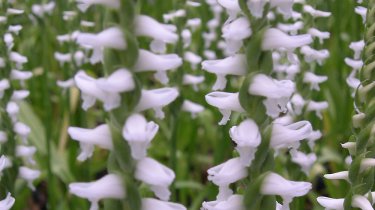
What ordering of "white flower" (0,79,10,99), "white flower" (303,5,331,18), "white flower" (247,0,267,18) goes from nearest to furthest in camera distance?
"white flower" (247,0,267,18) < "white flower" (0,79,10,99) < "white flower" (303,5,331,18)

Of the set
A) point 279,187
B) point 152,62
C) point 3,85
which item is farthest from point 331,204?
point 3,85

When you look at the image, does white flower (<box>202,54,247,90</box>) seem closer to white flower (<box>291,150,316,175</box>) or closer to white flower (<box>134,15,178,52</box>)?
white flower (<box>134,15,178,52</box>)

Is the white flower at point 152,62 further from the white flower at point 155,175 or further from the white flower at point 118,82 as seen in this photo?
the white flower at point 155,175

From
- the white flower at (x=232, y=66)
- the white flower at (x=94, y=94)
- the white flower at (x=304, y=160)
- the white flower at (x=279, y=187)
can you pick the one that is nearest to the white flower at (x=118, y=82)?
the white flower at (x=94, y=94)

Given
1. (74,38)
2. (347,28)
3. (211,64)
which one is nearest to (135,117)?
(211,64)

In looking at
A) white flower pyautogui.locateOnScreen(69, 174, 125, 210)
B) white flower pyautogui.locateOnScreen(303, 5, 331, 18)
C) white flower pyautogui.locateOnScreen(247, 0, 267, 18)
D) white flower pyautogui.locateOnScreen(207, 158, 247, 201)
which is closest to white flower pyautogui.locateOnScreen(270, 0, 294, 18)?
white flower pyautogui.locateOnScreen(247, 0, 267, 18)
